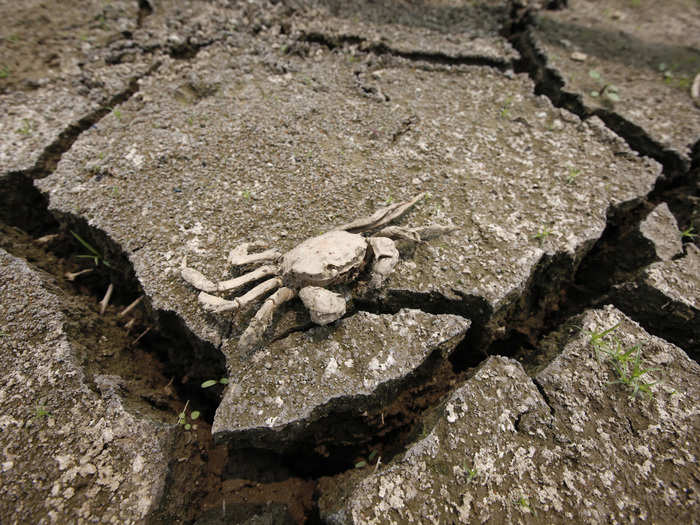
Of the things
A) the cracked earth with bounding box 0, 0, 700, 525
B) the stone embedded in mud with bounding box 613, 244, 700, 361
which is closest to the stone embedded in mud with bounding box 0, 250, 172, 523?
the cracked earth with bounding box 0, 0, 700, 525

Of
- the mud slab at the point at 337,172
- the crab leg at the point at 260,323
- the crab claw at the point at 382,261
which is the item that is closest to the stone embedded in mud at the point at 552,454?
the mud slab at the point at 337,172

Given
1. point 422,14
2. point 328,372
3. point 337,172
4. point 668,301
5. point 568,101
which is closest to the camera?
point 328,372

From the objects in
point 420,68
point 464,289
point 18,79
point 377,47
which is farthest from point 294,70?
point 464,289

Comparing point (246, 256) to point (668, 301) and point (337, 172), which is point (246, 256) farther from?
point (668, 301)

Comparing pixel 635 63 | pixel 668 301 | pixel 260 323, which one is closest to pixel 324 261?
pixel 260 323

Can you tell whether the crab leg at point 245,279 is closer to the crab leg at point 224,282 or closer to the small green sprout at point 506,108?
the crab leg at point 224,282

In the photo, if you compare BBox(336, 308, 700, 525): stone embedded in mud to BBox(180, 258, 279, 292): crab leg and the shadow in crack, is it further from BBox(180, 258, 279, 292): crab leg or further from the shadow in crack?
the shadow in crack
